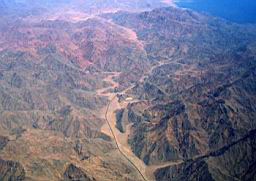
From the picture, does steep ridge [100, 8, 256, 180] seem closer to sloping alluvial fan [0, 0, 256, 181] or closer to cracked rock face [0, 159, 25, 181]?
sloping alluvial fan [0, 0, 256, 181]

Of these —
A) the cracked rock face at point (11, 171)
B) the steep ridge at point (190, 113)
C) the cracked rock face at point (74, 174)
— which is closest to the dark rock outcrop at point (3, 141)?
the cracked rock face at point (11, 171)

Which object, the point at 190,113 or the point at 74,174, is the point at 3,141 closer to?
the point at 74,174

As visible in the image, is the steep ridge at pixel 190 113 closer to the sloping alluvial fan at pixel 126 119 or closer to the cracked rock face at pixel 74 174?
the sloping alluvial fan at pixel 126 119

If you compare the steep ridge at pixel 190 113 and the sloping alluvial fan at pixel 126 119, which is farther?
the steep ridge at pixel 190 113

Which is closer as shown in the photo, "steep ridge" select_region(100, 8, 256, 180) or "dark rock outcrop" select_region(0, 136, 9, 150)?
"dark rock outcrop" select_region(0, 136, 9, 150)

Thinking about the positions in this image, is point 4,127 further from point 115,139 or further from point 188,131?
point 188,131

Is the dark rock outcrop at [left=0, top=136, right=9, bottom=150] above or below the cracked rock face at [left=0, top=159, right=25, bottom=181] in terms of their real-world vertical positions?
above

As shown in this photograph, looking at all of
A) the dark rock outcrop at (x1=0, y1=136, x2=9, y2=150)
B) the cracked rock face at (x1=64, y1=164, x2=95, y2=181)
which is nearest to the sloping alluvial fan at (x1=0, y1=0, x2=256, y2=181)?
the cracked rock face at (x1=64, y1=164, x2=95, y2=181)

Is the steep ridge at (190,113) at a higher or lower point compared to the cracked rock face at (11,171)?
higher

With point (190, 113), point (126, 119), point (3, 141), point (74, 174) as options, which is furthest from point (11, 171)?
point (190, 113)

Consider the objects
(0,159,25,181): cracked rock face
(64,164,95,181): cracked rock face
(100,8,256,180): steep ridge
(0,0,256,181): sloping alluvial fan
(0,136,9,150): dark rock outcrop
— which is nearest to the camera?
Answer: (64,164,95,181): cracked rock face

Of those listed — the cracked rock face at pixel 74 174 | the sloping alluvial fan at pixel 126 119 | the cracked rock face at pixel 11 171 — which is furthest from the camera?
the sloping alluvial fan at pixel 126 119

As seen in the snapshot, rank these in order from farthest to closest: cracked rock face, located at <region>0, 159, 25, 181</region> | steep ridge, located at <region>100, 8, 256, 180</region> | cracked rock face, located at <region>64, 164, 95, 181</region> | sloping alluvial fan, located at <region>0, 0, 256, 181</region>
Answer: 1. steep ridge, located at <region>100, 8, 256, 180</region>
2. sloping alluvial fan, located at <region>0, 0, 256, 181</region>
3. cracked rock face, located at <region>0, 159, 25, 181</region>
4. cracked rock face, located at <region>64, 164, 95, 181</region>
